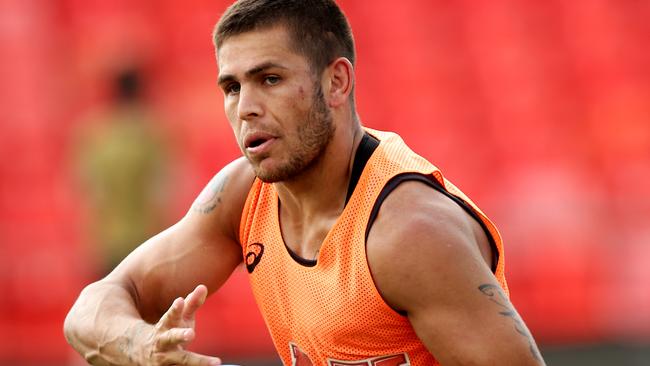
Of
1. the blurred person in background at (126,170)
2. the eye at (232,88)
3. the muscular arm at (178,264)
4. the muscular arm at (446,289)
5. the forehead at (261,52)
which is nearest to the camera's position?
the muscular arm at (446,289)

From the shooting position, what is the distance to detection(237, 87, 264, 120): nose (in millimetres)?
3875

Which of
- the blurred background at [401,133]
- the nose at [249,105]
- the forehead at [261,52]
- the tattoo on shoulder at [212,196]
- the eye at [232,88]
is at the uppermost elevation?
the forehead at [261,52]

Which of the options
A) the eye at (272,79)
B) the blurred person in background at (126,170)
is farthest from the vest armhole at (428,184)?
the blurred person in background at (126,170)

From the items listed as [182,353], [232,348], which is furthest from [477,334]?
[232,348]

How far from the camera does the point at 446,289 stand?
11.7ft

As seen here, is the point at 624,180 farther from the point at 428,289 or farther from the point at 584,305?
the point at 428,289

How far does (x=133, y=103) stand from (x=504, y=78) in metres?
6.01

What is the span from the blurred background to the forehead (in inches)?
186

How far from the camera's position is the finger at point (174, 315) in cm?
362

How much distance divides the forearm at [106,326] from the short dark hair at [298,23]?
99 centimetres

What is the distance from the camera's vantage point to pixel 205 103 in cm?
1333

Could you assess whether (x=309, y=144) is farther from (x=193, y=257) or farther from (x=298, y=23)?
(x=193, y=257)

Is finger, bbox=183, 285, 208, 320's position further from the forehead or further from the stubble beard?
the forehead

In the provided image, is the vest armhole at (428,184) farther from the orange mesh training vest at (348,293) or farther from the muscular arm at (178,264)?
the muscular arm at (178,264)
